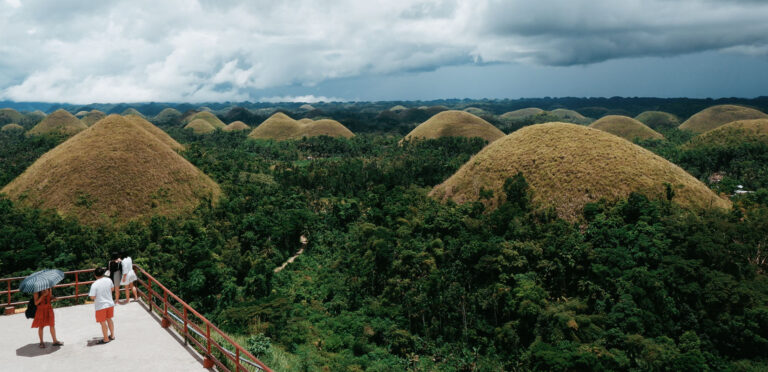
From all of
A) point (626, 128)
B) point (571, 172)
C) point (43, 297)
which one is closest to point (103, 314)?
point (43, 297)

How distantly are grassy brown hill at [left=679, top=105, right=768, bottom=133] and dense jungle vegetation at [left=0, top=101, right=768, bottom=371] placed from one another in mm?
116947

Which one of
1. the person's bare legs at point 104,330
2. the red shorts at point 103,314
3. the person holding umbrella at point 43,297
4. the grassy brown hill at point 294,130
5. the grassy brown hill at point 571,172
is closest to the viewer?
the person holding umbrella at point 43,297

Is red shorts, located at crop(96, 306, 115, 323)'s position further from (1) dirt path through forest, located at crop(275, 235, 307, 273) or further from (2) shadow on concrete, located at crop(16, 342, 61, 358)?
(1) dirt path through forest, located at crop(275, 235, 307, 273)

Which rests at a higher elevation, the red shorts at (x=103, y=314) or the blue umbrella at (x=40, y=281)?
the blue umbrella at (x=40, y=281)

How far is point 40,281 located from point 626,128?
15277 cm

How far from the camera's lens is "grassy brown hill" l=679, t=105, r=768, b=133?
5408 inches

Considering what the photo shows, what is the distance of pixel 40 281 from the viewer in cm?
1078

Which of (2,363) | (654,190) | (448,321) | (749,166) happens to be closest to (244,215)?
(448,321)

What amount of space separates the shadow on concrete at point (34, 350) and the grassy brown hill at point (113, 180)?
113 ft

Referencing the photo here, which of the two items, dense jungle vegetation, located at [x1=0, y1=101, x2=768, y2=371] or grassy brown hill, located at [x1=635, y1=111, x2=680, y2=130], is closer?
dense jungle vegetation, located at [x1=0, y1=101, x2=768, y2=371]

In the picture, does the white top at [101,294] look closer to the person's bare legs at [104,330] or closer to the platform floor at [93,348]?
the person's bare legs at [104,330]

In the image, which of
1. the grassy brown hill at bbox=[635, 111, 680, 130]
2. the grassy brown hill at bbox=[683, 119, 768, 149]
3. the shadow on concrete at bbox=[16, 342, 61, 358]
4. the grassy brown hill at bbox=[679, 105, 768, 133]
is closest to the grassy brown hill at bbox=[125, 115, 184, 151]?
the shadow on concrete at bbox=[16, 342, 61, 358]

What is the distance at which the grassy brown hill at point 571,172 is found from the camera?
36781mm

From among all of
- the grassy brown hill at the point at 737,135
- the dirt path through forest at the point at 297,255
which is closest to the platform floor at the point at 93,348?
the dirt path through forest at the point at 297,255
